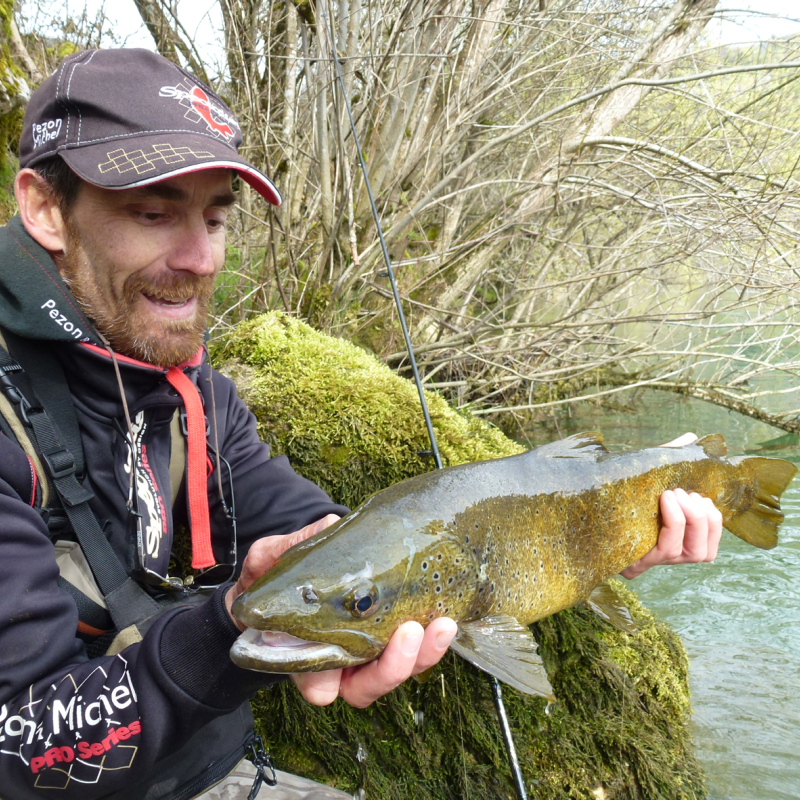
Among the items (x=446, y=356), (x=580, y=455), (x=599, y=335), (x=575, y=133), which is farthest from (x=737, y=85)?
(x=580, y=455)

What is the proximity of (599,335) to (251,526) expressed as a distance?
520cm

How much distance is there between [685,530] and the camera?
9.14 ft

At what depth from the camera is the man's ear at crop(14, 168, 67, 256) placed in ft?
7.37

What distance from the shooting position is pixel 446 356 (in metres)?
7.73

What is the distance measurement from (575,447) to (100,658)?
1.86 metres

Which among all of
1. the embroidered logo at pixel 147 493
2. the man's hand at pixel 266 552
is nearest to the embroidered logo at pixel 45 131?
the embroidered logo at pixel 147 493

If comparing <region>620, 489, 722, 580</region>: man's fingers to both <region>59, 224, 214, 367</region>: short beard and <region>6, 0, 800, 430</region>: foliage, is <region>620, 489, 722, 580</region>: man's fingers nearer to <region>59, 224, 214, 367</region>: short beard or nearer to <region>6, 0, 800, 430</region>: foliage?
<region>59, 224, 214, 367</region>: short beard

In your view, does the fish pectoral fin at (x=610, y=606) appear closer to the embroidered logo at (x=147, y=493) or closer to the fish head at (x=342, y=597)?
the fish head at (x=342, y=597)

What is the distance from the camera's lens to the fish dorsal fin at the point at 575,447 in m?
2.46

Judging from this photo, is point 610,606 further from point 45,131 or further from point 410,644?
point 45,131

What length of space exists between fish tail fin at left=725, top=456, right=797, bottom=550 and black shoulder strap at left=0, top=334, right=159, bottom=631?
2.71 metres

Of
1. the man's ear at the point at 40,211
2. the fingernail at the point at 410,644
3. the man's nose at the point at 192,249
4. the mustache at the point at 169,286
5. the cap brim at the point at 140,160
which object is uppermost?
the cap brim at the point at 140,160

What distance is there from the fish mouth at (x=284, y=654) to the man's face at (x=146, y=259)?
124cm

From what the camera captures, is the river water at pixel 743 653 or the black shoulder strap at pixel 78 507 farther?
the river water at pixel 743 653
